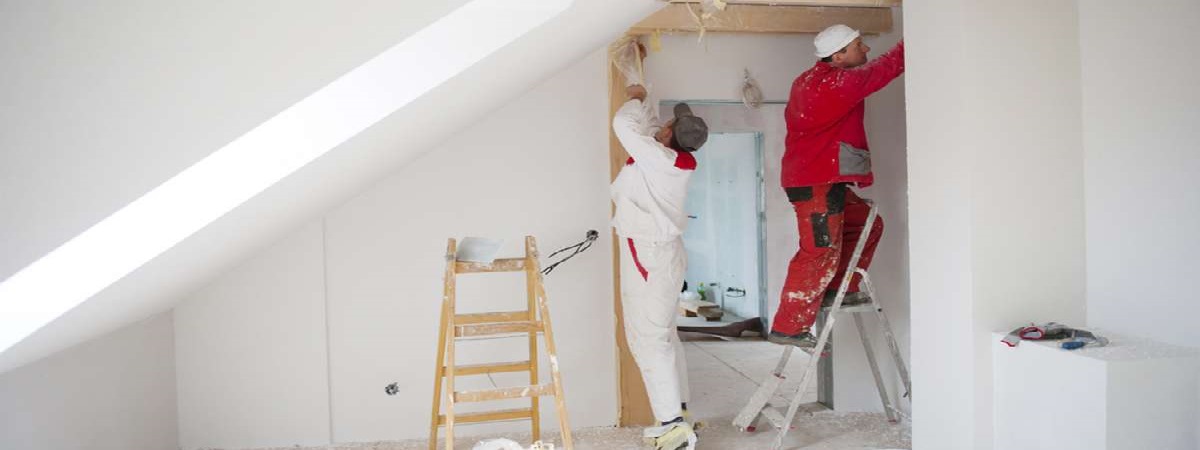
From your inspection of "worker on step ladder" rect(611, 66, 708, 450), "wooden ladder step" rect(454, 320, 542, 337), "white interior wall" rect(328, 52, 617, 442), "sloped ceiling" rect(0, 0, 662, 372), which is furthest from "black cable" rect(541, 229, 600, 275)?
"sloped ceiling" rect(0, 0, 662, 372)

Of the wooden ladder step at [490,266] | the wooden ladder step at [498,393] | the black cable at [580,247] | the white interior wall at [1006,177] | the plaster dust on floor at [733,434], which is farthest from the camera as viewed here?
the black cable at [580,247]

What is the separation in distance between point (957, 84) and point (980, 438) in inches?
41.7

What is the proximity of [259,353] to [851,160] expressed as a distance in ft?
8.68

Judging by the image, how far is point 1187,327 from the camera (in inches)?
79.9

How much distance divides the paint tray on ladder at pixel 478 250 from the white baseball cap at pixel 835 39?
4.77 feet

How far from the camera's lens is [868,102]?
365cm

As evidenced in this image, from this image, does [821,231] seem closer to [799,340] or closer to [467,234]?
[799,340]

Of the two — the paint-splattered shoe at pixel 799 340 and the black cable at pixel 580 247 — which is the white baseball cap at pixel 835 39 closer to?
the paint-splattered shoe at pixel 799 340

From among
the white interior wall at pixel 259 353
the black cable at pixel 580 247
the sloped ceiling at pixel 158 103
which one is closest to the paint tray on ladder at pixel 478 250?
the black cable at pixel 580 247

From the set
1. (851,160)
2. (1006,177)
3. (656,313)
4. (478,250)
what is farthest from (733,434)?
(1006,177)

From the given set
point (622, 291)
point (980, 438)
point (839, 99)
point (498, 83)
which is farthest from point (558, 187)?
point (980, 438)

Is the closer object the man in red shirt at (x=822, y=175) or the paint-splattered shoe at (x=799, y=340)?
the man in red shirt at (x=822, y=175)

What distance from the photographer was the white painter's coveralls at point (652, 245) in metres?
3.11

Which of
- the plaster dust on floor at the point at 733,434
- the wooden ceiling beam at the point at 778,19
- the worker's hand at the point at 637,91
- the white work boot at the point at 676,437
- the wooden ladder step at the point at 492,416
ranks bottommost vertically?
the plaster dust on floor at the point at 733,434
